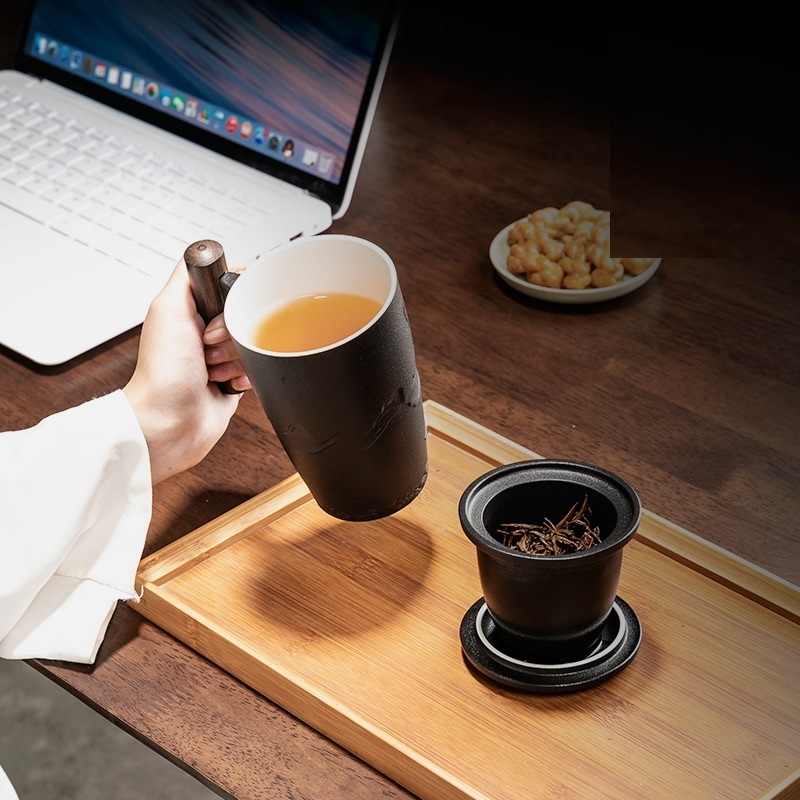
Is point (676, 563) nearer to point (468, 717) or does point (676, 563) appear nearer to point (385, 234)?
point (468, 717)

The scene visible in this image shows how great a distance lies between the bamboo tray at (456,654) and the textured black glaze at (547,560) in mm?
39

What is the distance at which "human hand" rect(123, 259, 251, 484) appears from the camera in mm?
732

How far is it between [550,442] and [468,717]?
0.91 ft

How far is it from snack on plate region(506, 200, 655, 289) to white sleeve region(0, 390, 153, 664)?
413 mm

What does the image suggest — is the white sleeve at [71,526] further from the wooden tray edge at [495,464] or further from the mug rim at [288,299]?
the mug rim at [288,299]

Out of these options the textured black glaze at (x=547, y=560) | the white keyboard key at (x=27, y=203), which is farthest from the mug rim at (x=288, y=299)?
the white keyboard key at (x=27, y=203)

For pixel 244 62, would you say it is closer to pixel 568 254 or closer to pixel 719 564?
pixel 568 254

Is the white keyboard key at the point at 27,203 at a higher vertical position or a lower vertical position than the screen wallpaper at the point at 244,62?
lower

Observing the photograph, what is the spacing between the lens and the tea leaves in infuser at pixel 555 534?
0.59 m

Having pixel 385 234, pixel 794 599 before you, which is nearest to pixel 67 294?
pixel 385 234

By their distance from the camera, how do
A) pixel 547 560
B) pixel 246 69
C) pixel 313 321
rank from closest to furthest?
pixel 547 560, pixel 313 321, pixel 246 69

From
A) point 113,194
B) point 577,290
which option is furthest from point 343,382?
point 113,194

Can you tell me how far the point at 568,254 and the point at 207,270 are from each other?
15.8 inches

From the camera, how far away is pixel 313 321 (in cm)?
65
